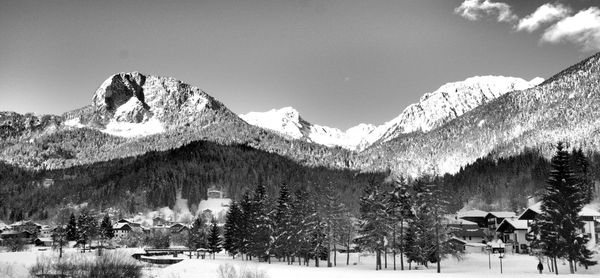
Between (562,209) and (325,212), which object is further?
(325,212)

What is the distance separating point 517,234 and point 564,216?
4469 centimetres

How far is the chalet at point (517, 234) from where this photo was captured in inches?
3440

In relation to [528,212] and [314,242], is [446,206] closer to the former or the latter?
[314,242]

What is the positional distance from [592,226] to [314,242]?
1799 inches

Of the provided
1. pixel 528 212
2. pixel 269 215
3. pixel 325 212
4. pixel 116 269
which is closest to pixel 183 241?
pixel 269 215

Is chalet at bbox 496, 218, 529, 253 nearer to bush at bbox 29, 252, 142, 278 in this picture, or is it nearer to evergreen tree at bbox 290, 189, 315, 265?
evergreen tree at bbox 290, 189, 315, 265

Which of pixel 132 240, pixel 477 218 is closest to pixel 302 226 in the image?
pixel 477 218

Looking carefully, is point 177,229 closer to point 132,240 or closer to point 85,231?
point 132,240

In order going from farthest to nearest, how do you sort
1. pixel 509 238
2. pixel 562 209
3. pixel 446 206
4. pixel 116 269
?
pixel 509 238
pixel 446 206
pixel 562 209
pixel 116 269

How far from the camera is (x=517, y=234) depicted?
8825 centimetres

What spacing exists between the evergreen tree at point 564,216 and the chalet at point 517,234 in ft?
135

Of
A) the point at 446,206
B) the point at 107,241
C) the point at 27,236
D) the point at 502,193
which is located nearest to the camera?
the point at 446,206

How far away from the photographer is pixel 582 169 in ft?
431

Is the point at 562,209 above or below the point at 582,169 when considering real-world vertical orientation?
below
